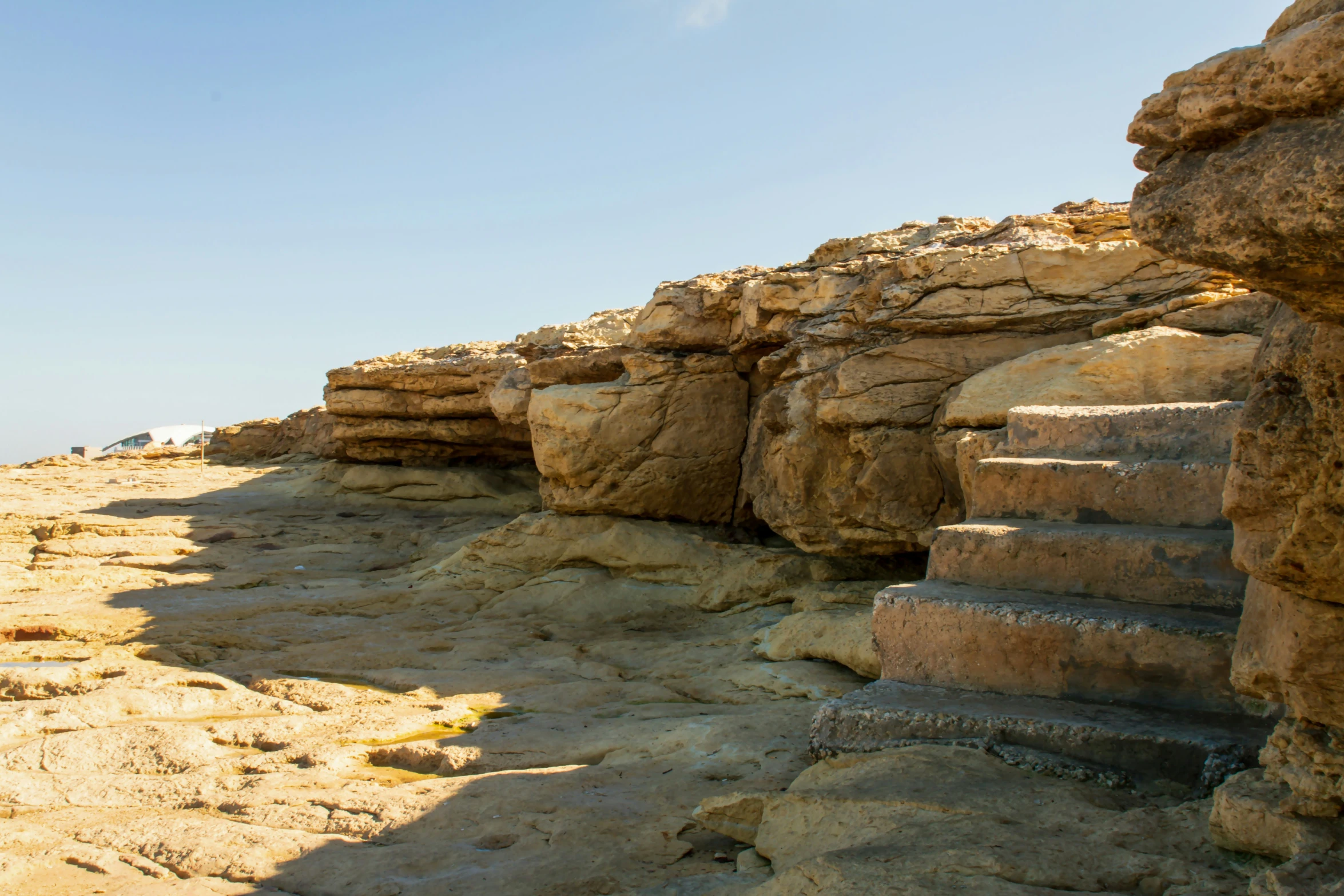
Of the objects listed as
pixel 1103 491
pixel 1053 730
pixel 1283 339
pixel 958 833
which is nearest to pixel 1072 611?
pixel 1053 730

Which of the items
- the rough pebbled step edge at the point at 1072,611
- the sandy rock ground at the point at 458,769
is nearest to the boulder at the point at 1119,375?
the rough pebbled step edge at the point at 1072,611

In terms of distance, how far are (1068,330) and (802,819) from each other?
358cm

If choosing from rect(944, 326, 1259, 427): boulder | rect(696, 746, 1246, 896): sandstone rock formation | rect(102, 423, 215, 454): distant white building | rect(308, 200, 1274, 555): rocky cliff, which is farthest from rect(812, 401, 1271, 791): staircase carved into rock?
rect(102, 423, 215, 454): distant white building

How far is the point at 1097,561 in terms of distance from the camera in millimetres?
3119

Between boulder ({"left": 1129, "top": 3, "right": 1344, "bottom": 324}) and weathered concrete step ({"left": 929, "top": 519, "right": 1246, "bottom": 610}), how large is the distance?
5.44ft

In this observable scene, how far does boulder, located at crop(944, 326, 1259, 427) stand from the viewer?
4.16m

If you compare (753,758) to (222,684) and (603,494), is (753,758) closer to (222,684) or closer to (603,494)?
(222,684)

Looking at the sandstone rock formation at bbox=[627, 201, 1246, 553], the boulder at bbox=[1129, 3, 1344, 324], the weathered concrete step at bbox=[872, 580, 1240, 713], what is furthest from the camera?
the sandstone rock formation at bbox=[627, 201, 1246, 553]

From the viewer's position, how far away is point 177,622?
6.01 m

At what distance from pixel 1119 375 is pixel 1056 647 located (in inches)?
79.5

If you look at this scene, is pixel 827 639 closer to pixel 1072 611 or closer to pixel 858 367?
pixel 858 367

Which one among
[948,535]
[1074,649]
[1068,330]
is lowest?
[1074,649]

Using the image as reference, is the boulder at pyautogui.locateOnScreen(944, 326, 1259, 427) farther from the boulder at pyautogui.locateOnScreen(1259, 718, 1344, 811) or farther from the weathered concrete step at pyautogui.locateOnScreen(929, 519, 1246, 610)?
the boulder at pyautogui.locateOnScreen(1259, 718, 1344, 811)

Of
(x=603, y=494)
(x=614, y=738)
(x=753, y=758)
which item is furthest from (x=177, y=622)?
(x=753, y=758)
